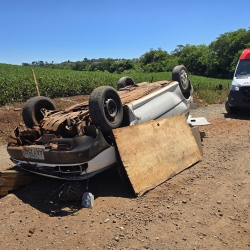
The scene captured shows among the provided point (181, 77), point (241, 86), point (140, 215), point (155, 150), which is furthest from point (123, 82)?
point (241, 86)

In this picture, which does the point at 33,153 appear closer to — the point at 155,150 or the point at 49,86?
the point at 155,150

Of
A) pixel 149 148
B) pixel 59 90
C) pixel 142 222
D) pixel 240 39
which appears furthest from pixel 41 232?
pixel 240 39

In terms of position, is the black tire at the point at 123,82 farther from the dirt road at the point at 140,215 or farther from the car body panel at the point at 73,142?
the dirt road at the point at 140,215

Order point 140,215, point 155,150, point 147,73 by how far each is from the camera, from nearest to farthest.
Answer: point 140,215 → point 155,150 → point 147,73

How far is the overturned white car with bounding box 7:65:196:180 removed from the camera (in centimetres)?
387

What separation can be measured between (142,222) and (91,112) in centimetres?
159

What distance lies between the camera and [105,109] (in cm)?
428

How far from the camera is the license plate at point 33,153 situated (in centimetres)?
399

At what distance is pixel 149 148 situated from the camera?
4.54m

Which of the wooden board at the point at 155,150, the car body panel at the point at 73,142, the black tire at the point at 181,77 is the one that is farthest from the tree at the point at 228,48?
the car body panel at the point at 73,142

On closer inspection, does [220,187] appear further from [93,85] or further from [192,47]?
[192,47]

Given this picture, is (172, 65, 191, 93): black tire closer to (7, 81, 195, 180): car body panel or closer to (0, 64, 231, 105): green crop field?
(7, 81, 195, 180): car body panel

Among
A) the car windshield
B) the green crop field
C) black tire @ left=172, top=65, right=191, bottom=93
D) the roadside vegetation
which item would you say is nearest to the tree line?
the roadside vegetation

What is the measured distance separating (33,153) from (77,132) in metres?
0.66
